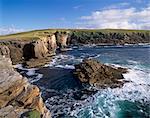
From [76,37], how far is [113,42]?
16.9 meters

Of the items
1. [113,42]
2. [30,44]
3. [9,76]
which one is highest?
[9,76]

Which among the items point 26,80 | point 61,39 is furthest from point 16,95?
point 61,39

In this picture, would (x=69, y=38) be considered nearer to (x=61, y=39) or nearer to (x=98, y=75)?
(x=61, y=39)

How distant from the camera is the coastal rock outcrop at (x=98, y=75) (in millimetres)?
40094

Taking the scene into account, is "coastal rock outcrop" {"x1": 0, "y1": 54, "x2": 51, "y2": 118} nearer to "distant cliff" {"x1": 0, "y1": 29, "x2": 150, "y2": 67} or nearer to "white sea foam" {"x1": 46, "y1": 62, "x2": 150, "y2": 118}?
"white sea foam" {"x1": 46, "y1": 62, "x2": 150, "y2": 118}

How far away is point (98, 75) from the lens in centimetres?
4266

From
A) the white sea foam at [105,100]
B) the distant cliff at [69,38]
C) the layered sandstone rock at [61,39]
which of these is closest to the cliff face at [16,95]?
the white sea foam at [105,100]

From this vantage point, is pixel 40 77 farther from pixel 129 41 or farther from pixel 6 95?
pixel 129 41

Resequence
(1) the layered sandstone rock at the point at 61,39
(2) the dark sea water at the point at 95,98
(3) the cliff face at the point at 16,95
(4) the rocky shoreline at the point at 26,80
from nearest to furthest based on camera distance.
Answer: (3) the cliff face at the point at 16,95 → (4) the rocky shoreline at the point at 26,80 → (2) the dark sea water at the point at 95,98 → (1) the layered sandstone rock at the point at 61,39

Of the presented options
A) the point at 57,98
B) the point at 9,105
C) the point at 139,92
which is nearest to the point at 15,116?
the point at 9,105

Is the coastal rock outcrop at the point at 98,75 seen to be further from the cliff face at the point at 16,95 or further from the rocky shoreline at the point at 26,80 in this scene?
the cliff face at the point at 16,95

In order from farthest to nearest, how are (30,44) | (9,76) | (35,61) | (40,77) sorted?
(30,44) → (35,61) → (40,77) → (9,76)

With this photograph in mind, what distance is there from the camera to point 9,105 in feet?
70.8

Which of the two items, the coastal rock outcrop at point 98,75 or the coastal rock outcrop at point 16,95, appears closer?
the coastal rock outcrop at point 16,95
